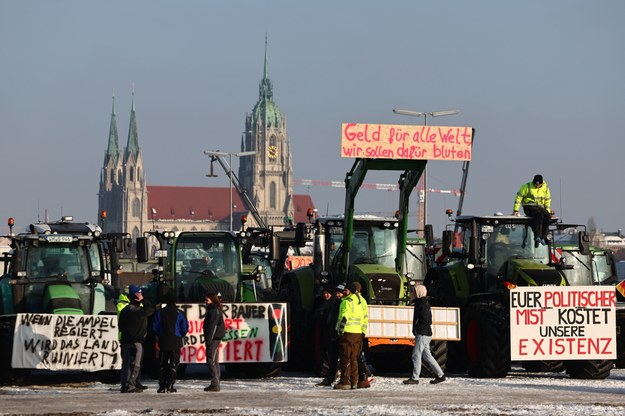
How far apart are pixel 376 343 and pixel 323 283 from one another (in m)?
2.26

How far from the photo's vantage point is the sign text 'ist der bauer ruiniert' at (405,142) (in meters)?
25.8

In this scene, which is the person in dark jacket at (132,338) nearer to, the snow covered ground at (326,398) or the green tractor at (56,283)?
the snow covered ground at (326,398)

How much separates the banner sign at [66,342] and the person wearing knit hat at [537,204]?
748 centimetres

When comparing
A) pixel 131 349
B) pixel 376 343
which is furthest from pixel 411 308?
pixel 131 349

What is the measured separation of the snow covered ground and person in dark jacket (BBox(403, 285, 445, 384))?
29 cm

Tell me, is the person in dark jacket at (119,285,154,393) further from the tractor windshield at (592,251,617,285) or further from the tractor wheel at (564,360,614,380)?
the tractor windshield at (592,251,617,285)

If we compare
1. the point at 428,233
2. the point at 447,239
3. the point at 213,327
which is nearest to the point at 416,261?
the point at 428,233

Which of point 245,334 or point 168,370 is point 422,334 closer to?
point 245,334

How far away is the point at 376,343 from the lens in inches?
981

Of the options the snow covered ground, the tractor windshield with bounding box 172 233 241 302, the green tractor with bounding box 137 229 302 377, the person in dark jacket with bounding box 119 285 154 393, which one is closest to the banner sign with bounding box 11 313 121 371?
the snow covered ground

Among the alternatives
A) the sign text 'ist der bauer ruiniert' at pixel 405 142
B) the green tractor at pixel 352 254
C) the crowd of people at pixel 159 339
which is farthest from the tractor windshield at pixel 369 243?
the crowd of people at pixel 159 339

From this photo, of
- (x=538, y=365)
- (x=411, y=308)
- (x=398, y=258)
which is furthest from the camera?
(x=538, y=365)

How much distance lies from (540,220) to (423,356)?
3821mm

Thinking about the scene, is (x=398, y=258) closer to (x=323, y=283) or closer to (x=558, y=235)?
(x=323, y=283)
